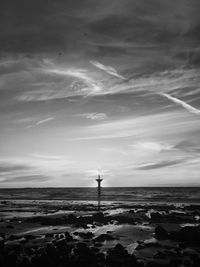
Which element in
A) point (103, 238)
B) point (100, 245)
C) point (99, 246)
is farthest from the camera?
point (103, 238)

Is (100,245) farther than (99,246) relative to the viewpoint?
Yes

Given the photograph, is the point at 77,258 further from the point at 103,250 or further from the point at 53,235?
the point at 53,235

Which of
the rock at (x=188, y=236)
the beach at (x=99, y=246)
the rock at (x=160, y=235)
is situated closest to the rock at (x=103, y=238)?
the beach at (x=99, y=246)

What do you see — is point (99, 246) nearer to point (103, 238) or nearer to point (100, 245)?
point (100, 245)

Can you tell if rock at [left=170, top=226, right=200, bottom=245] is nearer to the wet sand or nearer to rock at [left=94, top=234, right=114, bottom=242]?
the wet sand

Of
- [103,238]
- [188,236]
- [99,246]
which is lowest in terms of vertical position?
[99,246]

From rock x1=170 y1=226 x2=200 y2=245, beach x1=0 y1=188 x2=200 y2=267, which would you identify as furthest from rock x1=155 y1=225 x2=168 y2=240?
rock x1=170 y1=226 x2=200 y2=245

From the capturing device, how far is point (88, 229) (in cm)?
2625

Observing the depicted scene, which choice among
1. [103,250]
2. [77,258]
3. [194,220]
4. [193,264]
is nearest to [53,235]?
[103,250]

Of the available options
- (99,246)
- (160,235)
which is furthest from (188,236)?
(99,246)

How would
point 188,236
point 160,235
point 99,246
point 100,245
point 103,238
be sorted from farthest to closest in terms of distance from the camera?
point 160,235 → point 103,238 → point 188,236 → point 100,245 → point 99,246

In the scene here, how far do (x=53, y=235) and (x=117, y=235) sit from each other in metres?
5.01

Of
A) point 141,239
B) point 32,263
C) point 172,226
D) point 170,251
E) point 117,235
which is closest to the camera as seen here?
point 32,263

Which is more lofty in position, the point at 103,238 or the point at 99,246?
the point at 103,238
